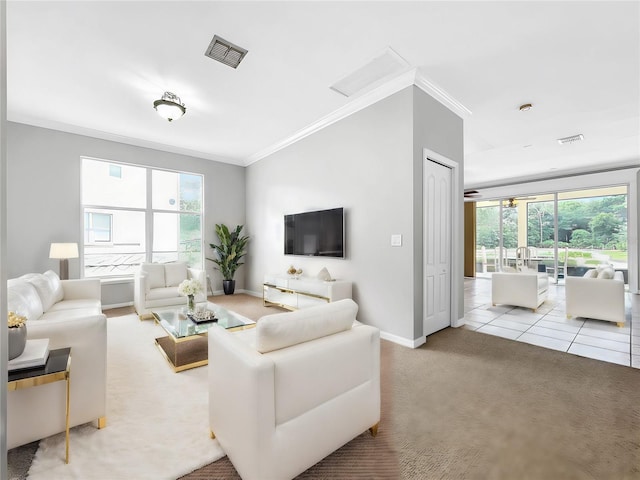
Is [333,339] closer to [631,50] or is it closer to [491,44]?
[491,44]

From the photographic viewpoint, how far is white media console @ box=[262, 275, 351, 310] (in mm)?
3842

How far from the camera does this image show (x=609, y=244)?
22.3 feet

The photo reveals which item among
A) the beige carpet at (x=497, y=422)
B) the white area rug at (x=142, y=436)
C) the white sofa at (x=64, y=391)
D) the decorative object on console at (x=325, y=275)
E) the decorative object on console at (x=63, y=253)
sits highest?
the decorative object on console at (x=63, y=253)

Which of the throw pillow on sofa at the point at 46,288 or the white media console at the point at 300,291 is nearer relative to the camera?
the throw pillow on sofa at the point at 46,288

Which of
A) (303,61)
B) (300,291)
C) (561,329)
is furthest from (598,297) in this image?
(303,61)

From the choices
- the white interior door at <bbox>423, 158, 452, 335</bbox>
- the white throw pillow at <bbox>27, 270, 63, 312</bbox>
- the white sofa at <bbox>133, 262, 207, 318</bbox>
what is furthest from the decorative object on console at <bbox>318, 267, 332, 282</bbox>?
the white throw pillow at <bbox>27, 270, 63, 312</bbox>

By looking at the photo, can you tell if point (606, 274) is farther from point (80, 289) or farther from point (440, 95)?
point (80, 289)

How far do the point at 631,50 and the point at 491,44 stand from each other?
134 centimetres

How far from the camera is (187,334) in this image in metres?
2.63

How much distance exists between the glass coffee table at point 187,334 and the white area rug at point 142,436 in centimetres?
13

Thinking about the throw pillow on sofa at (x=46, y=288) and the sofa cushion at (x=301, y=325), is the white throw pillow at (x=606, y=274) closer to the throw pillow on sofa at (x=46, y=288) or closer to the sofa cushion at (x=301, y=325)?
the sofa cushion at (x=301, y=325)

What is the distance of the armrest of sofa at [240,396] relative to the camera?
122cm

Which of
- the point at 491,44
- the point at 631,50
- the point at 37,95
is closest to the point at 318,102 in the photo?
the point at 491,44

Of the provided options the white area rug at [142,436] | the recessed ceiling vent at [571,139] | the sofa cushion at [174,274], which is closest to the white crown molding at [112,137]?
the sofa cushion at [174,274]
